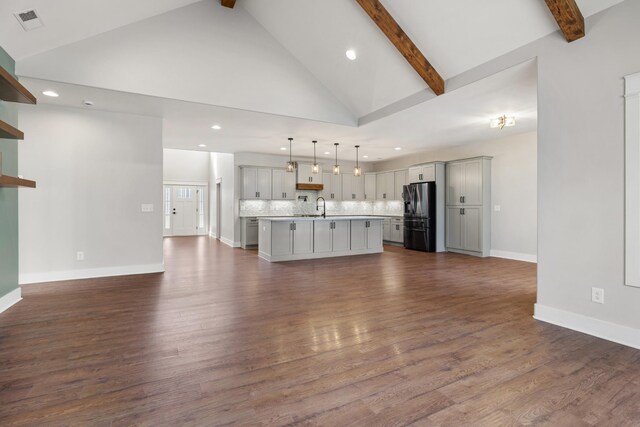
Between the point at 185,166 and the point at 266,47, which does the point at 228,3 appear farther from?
the point at 185,166

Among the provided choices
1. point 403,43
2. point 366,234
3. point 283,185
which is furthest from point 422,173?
point 403,43

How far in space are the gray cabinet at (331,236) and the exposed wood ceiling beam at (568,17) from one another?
497 cm

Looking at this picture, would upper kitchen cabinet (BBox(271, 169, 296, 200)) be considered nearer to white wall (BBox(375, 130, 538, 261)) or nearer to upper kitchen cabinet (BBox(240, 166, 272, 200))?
upper kitchen cabinet (BBox(240, 166, 272, 200))

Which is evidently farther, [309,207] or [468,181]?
[309,207]

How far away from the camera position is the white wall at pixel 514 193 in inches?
254

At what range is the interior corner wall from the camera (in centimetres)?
338

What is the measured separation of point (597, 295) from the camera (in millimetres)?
2736

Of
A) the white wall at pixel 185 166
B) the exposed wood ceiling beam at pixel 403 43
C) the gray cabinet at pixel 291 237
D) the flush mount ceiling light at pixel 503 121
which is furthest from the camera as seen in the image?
the white wall at pixel 185 166

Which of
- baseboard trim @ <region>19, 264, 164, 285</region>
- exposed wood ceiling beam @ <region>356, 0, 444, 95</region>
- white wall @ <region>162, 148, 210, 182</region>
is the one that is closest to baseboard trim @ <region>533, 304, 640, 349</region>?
exposed wood ceiling beam @ <region>356, 0, 444, 95</region>

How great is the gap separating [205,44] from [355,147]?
4.36 meters

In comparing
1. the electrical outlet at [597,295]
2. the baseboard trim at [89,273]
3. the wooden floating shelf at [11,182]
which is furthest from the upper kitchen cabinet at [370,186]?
the wooden floating shelf at [11,182]

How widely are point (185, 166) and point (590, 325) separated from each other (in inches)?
497

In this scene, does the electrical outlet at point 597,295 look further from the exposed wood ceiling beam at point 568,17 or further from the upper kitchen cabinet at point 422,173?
the upper kitchen cabinet at point 422,173

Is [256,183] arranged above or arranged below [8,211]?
above
